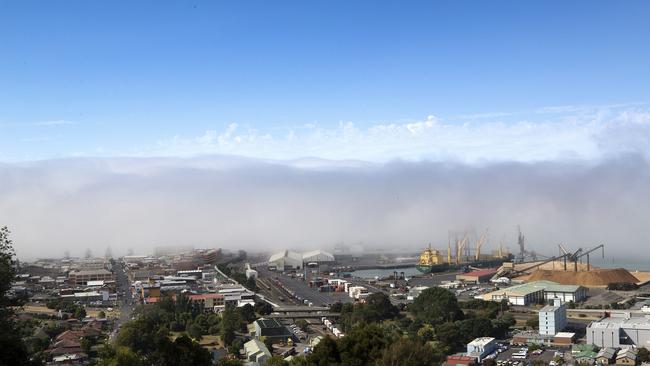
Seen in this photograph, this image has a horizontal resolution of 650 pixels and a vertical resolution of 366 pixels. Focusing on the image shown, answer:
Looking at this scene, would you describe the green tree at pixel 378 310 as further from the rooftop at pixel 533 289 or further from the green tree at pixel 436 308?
the rooftop at pixel 533 289

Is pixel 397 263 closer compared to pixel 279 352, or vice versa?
pixel 279 352

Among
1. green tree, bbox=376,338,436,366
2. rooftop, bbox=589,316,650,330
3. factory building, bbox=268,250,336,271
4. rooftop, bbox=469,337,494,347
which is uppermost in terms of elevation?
green tree, bbox=376,338,436,366

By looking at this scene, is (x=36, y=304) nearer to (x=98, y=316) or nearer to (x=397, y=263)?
(x=98, y=316)

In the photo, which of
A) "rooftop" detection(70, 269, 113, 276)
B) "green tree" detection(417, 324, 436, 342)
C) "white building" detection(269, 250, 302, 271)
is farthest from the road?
"white building" detection(269, 250, 302, 271)

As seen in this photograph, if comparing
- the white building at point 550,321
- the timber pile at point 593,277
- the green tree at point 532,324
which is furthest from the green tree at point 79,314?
the timber pile at point 593,277

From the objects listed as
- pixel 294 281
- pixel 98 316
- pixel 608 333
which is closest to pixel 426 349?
pixel 608 333

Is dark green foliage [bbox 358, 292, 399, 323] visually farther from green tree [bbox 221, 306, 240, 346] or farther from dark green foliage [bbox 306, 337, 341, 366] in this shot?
dark green foliage [bbox 306, 337, 341, 366]
